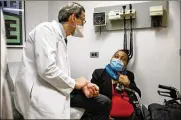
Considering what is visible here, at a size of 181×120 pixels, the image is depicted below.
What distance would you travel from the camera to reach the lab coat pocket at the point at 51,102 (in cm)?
139

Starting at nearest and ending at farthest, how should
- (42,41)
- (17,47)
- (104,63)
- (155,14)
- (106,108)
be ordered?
(42,41)
(106,108)
(155,14)
(17,47)
(104,63)

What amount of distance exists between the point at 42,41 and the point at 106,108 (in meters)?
0.75

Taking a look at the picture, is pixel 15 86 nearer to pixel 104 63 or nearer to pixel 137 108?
pixel 137 108

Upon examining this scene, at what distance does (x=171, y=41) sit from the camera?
2600mm

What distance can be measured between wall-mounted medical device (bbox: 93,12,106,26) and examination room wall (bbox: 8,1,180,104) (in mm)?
136

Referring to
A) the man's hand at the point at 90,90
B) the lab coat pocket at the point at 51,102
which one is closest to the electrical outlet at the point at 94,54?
the man's hand at the point at 90,90

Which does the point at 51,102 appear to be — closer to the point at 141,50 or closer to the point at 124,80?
the point at 124,80

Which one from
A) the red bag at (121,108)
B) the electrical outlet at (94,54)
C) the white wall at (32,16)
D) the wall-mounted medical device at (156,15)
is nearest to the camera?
the red bag at (121,108)

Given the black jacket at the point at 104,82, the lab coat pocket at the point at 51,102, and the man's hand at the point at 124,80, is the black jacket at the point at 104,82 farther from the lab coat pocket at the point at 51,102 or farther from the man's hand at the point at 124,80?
the lab coat pocket at the point at 51,102

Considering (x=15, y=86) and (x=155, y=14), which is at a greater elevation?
(x=155, y=14)

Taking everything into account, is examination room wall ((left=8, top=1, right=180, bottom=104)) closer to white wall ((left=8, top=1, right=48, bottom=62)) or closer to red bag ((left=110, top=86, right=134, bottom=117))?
white wall ((left=8, top=1, right=48, bottom=62))

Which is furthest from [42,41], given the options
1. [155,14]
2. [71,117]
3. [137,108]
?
[155,14]

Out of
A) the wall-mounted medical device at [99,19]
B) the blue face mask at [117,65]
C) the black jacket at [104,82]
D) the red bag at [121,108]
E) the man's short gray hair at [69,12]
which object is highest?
the wall-mounted medical device at [99,19]

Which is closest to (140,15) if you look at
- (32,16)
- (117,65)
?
(117,65)
